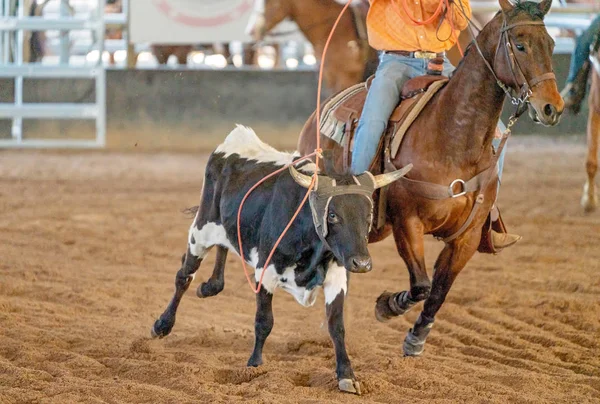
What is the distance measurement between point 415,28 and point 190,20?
869cm

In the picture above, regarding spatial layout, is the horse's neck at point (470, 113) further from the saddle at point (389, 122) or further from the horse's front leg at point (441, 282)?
the horse's front leg at point (441, 282)

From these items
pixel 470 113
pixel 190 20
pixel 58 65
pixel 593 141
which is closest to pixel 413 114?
pixel 470 113

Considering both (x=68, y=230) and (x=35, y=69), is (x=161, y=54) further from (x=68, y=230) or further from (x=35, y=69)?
(x=68, y=230)

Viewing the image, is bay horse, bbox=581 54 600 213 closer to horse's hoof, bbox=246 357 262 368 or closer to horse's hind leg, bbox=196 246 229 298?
horse's hind leg, bbox=196 246 229 298

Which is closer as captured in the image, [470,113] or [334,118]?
[470,113]

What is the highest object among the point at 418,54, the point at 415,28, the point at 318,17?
the point at 415,28

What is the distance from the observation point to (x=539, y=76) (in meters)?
4.86

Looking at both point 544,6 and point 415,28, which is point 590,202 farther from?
point 544,6

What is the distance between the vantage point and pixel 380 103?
18.4 ft

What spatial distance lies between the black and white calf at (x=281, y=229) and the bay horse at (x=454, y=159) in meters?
0.49

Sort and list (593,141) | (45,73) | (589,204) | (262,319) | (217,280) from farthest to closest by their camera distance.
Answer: (45,73), (593,141), (589,204), (217,280), (262,319)

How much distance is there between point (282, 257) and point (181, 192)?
651 centimetres

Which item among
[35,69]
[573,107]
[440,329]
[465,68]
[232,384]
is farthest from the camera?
[35,69]

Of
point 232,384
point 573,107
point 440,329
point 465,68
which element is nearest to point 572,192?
point 573,107
